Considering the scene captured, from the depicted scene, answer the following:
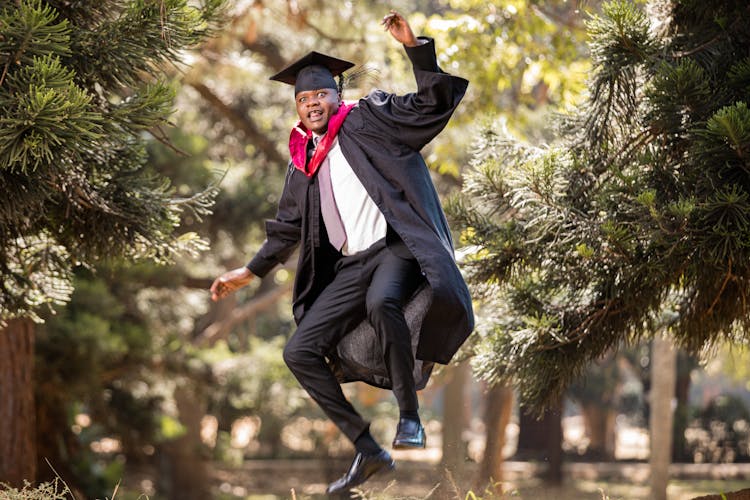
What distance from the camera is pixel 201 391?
12.6 metres

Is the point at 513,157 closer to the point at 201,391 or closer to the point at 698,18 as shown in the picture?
the point at 698,18

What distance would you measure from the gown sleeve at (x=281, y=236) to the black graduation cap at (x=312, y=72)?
1.54ft

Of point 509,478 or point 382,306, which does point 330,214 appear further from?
point 509,478

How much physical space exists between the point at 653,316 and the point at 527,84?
24.4 feet

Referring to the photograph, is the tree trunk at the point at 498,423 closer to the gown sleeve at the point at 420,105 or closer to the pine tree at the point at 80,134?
the pine tree at the point at 80,134

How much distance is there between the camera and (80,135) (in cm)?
460

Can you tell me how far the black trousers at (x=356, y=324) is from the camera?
4168 millimetres

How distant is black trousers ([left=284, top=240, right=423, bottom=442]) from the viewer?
4.17 metres

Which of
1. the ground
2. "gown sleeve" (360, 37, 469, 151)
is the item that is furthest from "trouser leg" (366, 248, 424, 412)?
the ground

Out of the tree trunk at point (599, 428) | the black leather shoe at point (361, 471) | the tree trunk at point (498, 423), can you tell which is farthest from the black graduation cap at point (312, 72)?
the tree trunk at point (599, 428)

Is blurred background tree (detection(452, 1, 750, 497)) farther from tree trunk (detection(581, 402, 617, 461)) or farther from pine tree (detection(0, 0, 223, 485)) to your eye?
tree trunk (detection(581, 402, 617, 461))

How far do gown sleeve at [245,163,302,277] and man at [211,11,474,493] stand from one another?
0.07m

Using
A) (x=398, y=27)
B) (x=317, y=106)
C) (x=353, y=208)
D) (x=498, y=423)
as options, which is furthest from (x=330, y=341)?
(x=498, y=423)

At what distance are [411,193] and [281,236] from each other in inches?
34.8
